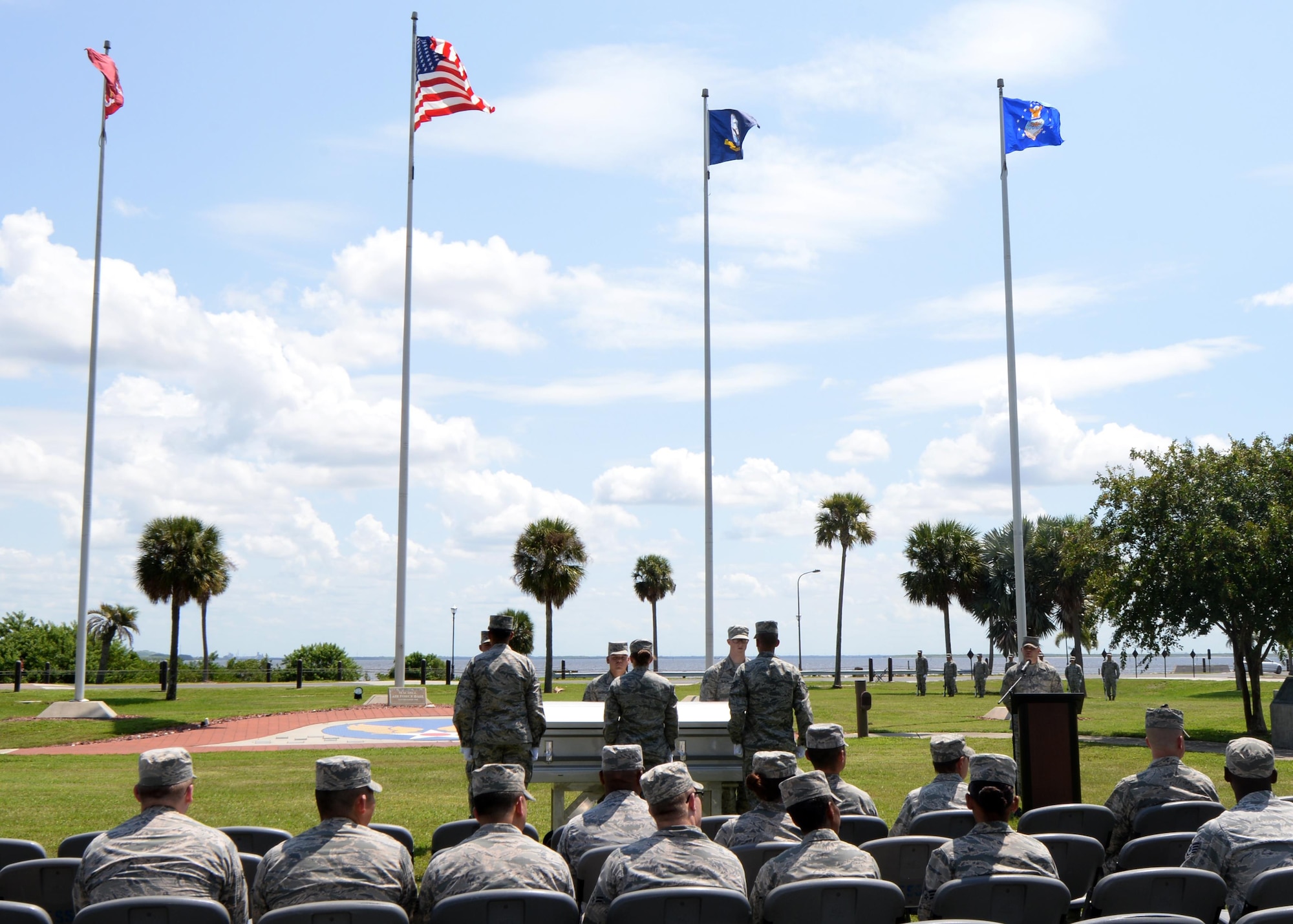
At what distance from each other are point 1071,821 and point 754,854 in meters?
2.20

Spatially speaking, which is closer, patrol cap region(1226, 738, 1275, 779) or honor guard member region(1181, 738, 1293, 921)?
honor guard member region(1181, 738, 1293, 921)

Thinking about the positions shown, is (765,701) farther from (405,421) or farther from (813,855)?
(405,421)

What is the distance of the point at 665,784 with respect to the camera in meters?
5.16

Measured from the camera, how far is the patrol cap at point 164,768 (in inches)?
206

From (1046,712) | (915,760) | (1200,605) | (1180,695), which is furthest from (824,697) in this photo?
(1046,712)

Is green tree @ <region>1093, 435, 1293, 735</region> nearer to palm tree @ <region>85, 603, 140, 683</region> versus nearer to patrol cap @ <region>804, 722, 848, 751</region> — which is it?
patrol cap @ <region>804, 722, 848, 751</region>

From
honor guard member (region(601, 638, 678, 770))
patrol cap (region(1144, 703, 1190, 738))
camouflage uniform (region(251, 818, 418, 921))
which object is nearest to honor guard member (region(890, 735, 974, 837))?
patrol cap (region(1144, 703, 1190, 738))

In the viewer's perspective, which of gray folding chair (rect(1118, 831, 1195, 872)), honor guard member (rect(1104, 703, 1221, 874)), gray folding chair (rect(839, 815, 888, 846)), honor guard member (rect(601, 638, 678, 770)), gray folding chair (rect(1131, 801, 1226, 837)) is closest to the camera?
gray folding chair (rect(1118, 831, 1195, 872))

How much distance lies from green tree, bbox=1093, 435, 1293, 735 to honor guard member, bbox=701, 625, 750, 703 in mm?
13530

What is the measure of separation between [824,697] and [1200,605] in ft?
65.4

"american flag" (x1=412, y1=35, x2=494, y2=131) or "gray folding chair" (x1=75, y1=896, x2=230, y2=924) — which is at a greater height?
"american flag" (x1=412, y1=35, x2=494, y2=131)

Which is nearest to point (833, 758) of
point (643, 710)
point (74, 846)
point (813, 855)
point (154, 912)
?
point (813, 855)

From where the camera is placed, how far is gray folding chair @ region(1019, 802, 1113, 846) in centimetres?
680

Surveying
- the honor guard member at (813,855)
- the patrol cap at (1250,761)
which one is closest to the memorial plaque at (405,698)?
the patrol cap at (1250,761)
